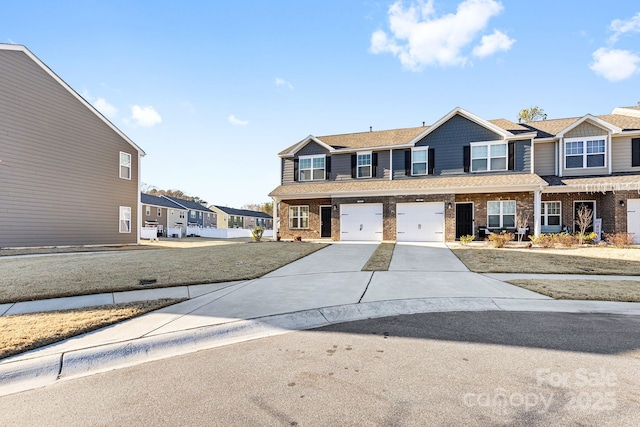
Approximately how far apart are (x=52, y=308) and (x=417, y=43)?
12495mm

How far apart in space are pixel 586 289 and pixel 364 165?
15.0m

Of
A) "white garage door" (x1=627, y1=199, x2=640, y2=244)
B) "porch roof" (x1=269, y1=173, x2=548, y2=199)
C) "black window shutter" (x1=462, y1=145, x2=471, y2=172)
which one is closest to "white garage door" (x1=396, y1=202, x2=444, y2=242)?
"porch roof" (x1=269, y1=173, x2=548, y2=199)

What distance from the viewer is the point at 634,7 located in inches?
482

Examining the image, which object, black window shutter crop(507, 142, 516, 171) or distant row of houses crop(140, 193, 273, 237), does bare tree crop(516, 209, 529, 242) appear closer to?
black window shutter crop(507, 142, 516, 171)

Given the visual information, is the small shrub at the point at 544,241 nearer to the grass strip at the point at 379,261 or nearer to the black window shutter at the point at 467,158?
the black window shutter at the point at 467,158

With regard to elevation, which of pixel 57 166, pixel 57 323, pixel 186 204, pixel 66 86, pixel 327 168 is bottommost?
pixel 57 323

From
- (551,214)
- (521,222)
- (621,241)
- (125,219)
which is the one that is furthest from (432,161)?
(125,219)

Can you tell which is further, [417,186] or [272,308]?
[417,186]

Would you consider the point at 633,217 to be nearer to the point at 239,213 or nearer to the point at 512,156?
the point at 512,156

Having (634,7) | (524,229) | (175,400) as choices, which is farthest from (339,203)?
(175,400)

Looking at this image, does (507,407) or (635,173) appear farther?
(635,173)

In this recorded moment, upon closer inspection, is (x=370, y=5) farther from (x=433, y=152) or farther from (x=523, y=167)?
(x=523, y=167)

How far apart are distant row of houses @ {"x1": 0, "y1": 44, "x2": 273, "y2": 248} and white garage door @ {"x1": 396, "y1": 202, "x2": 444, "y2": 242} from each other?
16961 mm

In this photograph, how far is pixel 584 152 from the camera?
18266 millimetres
